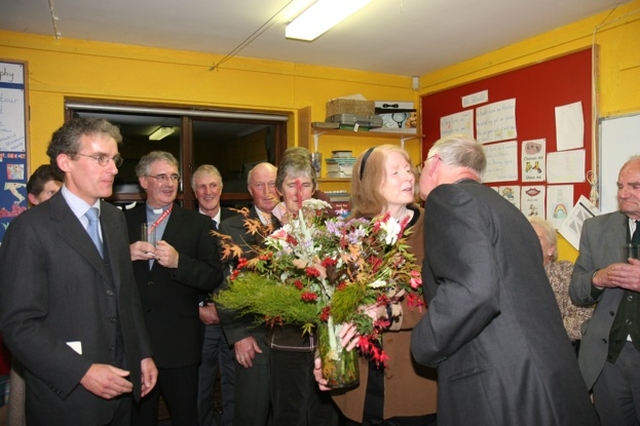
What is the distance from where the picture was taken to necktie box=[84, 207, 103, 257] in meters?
2.02

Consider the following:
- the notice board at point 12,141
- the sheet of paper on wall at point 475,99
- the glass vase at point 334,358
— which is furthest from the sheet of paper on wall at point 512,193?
the notice board at point 12,141

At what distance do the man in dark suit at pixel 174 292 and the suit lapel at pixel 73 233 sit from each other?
58cm

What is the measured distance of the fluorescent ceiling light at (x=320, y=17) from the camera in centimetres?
310

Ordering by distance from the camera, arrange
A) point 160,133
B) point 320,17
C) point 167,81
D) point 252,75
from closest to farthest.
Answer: point 320,17 → point 167,81 → point 160,133 → point 252,75

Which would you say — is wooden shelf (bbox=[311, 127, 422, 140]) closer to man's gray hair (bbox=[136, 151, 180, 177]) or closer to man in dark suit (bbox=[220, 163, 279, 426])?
man's gray hair (bbox=[136, 151, 180, 177])

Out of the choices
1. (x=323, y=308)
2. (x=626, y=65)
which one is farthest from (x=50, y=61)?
(x=626, y=65)

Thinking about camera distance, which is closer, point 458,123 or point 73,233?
point 73,233

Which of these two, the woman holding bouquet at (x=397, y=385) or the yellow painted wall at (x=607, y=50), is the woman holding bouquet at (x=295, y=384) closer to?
the woman holding bouquet at (x=397, y=385)

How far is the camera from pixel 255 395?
2707mm

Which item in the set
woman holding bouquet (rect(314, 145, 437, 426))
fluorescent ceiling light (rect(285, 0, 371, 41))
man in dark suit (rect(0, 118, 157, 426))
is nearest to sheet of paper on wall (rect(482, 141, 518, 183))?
fluorescent ceiling light (rect(285, 0, 371, 41))

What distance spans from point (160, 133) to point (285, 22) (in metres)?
1.62

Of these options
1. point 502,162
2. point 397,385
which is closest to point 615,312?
point 397,385

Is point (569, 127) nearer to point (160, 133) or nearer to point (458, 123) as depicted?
point (458, 123)

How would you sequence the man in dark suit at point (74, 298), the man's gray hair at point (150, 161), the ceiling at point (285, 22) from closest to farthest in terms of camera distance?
the man in dark suit at point (74, 298)
the man's gray hair at point (150, 161)
the ceiling at point (285, 22)
